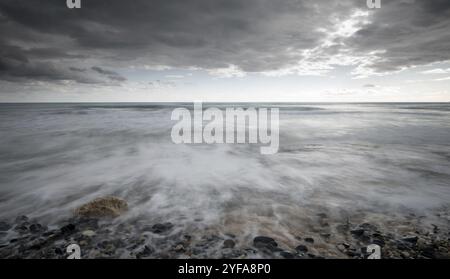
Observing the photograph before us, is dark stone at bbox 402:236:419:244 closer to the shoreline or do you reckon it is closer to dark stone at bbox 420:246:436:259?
the shoreline

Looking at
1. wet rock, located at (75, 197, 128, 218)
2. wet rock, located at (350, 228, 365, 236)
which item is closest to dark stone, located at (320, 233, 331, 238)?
wet rock, located at (350, 228, 365, 236)

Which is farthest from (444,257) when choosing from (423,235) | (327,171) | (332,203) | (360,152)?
(360,152)

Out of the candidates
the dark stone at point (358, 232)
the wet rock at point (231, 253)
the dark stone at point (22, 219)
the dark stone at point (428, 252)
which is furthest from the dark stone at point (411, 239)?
the dark stone at point (22, 219)

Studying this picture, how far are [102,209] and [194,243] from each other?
1763mm

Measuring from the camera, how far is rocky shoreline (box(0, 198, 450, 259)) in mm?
2957

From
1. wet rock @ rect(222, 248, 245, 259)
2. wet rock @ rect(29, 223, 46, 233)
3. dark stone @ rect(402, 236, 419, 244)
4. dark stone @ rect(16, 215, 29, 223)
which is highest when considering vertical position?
dark stone @ rect(16, 215, 29, 223)

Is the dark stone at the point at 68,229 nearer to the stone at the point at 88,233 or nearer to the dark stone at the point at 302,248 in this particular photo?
the stone at the point at 88,233

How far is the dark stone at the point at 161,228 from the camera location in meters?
3.48

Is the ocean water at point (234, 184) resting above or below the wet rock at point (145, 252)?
above

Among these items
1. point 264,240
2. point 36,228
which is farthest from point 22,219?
point 264,240

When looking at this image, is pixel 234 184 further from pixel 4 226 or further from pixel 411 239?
pixel 4 226

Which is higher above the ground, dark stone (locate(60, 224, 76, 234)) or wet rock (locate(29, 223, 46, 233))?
dark stone (locate(60, 224, 76, 234))

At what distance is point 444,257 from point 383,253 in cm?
67

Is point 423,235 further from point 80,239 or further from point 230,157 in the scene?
point 230,157
